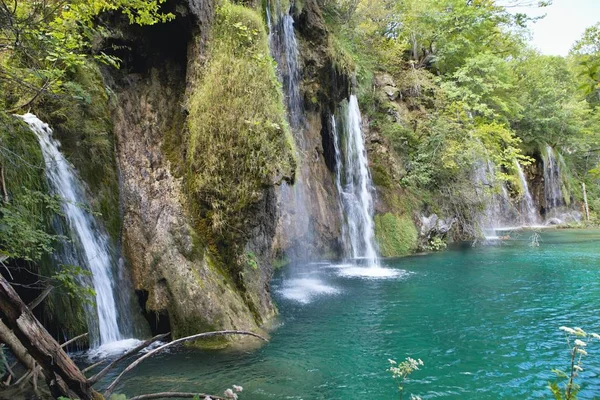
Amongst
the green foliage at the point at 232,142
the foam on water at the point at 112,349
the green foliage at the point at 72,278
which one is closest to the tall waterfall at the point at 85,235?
the foam on water at the point at 112,349

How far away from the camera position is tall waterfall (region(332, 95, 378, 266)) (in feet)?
52.9

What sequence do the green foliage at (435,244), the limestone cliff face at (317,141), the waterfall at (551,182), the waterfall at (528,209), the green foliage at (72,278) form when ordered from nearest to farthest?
the green foliage at (72,278) → the limestone cliff face at (317,141) → the green foliage at (435,244) → the waterfall at (528,209) → the waterfall at (551,182)

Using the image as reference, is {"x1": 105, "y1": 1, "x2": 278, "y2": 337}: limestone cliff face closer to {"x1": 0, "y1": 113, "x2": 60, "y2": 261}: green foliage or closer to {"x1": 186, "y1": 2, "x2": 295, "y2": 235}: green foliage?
{"x1": 186, "y1": 2, "x2": 295, "y2": 235}: green foliage

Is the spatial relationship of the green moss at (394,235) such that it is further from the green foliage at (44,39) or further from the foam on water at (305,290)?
the green foliage at (44,39)

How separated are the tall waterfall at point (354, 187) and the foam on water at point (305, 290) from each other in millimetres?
4720

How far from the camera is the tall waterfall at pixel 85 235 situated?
5758mm

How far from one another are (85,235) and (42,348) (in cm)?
414

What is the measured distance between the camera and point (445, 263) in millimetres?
13961

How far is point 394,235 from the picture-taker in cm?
1691

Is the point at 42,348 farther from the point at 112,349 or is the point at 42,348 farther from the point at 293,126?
the point at 293,126

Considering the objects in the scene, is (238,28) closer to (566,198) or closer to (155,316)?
(155,316)

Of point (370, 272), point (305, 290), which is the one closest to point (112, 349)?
point (305, 290)

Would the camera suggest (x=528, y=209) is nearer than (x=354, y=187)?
No

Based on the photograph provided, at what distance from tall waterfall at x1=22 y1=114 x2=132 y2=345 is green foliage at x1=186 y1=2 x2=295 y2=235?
62.5 inches
